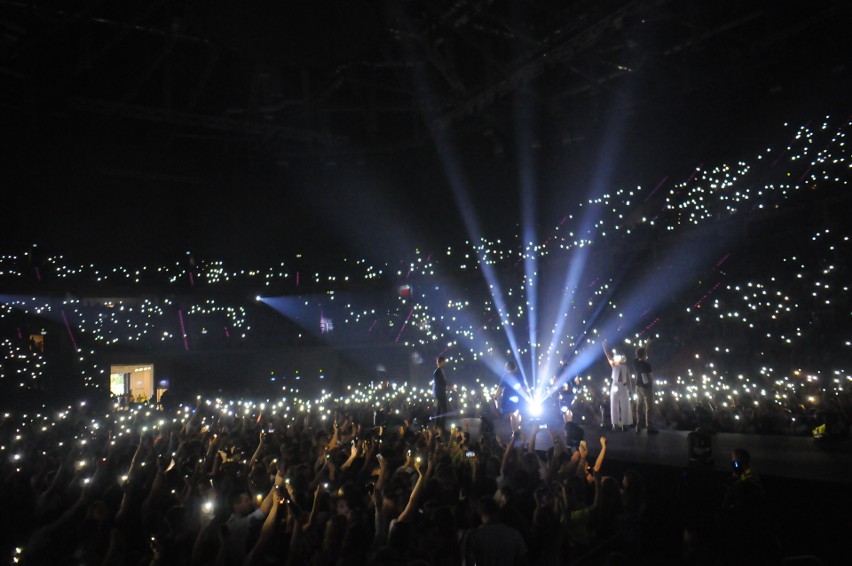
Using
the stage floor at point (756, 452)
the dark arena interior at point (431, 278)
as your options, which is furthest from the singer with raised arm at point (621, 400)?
the stage floor at point (756, 452)

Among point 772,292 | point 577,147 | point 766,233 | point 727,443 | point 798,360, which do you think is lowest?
point 727,443

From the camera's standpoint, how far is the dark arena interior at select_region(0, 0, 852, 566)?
4730mm

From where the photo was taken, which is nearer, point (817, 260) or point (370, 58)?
point (370, 58)

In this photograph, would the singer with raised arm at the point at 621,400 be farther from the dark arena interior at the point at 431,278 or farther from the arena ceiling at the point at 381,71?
the arena ceiling at the point at 381,71

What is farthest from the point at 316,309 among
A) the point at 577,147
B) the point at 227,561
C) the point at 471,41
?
the point at 227,561

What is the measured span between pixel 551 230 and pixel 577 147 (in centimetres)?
266

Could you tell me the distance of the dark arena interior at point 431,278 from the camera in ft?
15.5

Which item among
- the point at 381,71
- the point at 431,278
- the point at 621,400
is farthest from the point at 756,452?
the point at 431,278

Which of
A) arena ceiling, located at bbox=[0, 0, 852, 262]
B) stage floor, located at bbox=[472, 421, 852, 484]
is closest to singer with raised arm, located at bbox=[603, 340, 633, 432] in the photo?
stage floor, located at bbox=[472, 421, 852, 484]

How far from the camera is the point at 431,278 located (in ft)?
61.3

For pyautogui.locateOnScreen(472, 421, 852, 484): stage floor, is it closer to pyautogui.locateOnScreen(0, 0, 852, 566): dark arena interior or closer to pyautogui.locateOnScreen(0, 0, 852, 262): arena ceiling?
pyautogui.locateOnScreen(0, 0, 852, 566): dark arena interior

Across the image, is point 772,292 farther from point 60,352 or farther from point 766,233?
point 60,352

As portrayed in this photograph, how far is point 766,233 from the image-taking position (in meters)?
12.6

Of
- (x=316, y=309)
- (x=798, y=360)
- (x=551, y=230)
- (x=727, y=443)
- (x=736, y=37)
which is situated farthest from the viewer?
(x=316, y=309)
